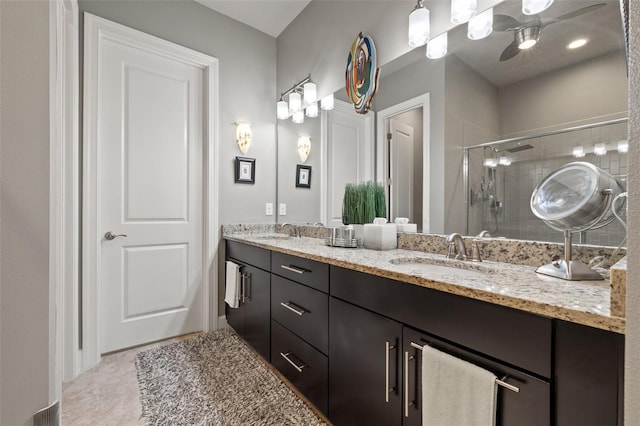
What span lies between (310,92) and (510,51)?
5.00 feet

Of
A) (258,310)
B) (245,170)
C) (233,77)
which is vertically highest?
(233,77)

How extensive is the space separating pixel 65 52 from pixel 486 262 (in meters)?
2.67

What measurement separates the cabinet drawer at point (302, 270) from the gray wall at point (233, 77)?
3.58 feet

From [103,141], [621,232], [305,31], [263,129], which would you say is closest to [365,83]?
[305,31]

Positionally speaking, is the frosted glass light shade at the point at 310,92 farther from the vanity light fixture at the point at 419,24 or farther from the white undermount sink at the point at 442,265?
the white undermount sink at the point at 442,265

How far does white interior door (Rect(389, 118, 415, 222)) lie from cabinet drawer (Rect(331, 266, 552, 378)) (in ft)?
2.42

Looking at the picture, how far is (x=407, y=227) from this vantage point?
1.68 metres

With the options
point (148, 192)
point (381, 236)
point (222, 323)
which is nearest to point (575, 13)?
point (381, 236)

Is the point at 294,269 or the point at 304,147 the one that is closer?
the point at 294,269

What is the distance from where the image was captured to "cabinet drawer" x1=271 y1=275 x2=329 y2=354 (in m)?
1.36

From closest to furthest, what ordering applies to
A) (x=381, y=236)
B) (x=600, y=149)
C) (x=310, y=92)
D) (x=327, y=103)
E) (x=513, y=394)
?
(x=513, y=394) < (x=600, y=149) < (x=381, y=236) < (x=327, y=103) < (x=310, y=92)

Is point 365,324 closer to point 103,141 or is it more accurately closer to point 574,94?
point 574,94

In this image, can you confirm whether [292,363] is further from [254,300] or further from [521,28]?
[521,28]

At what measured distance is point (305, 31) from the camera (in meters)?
2.56
